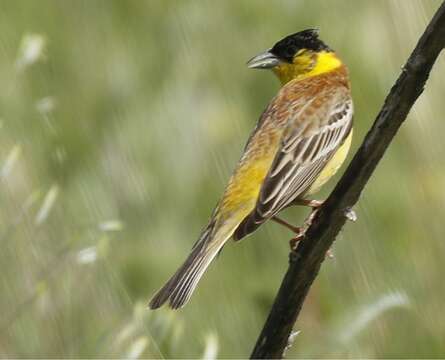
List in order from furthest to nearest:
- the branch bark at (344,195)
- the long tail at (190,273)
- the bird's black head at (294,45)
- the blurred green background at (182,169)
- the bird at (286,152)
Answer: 1. the bird's black head at (294,45)
2. the blurred green background at (182,169)
3. the bird at (286,152)
4. the long tail at (190,273)
5. the branch bark at (344,195)

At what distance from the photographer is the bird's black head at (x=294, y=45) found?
15.5 ft

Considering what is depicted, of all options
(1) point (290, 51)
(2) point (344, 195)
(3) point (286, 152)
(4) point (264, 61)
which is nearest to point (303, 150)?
(3) point (286, 152)

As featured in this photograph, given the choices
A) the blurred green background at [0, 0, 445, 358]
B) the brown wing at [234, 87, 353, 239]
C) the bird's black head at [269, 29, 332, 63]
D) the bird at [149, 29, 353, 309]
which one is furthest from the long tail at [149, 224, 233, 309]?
the bird's black head at [269, 29, 332, 63]

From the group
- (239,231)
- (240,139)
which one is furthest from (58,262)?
(240,139)

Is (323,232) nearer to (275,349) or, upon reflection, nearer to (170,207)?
(275,349)

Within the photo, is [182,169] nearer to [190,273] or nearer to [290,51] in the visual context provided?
[290,51]

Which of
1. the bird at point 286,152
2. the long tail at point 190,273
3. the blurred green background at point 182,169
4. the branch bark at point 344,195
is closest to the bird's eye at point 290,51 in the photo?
the bird at point 286,152

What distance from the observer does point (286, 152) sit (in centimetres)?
425

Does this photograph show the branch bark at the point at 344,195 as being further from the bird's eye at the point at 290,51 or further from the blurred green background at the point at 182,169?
the bird's eye at the point at 290,51

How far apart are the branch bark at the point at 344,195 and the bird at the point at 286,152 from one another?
726mm

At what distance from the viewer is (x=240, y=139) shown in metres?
5.54

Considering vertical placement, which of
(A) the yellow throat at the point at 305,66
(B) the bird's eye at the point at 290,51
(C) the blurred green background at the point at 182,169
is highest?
(B) the bird's eye at the point at 290,51

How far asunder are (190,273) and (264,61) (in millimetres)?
1138

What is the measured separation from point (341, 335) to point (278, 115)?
3.07ft
